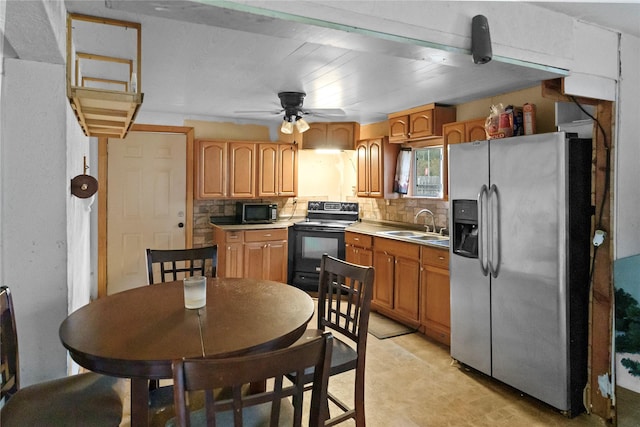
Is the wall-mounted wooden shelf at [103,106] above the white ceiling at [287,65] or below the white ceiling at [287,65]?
below

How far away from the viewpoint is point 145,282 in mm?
4562

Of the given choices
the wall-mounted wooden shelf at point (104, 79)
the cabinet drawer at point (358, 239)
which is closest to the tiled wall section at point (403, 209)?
the cabinet drawer at point (358, 239)

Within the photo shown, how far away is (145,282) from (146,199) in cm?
98

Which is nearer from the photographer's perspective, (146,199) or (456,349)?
(456,349)

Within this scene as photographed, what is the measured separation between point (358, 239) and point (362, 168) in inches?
37.9

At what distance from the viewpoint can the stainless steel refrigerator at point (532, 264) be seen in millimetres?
2314

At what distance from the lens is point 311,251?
16.0ft

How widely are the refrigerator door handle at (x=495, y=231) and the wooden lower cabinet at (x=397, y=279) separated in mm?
953

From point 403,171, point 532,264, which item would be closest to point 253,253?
point 403,171

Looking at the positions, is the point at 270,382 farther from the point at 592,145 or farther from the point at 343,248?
the point at 592,145

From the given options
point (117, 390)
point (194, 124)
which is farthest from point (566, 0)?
point (194, 124)

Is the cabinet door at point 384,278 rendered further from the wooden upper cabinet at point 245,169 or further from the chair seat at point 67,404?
the chair seat at point 67,404

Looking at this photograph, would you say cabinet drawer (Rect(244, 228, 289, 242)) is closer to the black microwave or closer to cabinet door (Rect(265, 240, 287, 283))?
cabinet door (Rect(265, 240, 287, 283))

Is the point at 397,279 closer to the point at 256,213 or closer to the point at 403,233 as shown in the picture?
the point at 403,233
